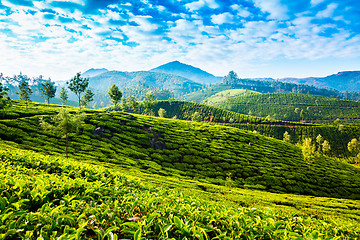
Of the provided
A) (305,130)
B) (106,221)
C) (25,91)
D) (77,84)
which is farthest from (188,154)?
(305,130)

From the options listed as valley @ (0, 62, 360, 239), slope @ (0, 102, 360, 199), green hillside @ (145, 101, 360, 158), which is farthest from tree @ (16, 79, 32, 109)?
green hillside @ (145, 101, 360, 158)

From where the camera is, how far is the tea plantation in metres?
3.37

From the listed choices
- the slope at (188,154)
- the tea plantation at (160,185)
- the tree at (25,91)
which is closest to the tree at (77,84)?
the tree at (25,91)

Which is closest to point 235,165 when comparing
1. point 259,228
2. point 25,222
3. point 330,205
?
point 330,205

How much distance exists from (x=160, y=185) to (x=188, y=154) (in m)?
26.3

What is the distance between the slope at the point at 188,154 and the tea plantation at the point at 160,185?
273mm

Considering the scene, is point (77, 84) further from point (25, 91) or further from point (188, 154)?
point (188, 154)

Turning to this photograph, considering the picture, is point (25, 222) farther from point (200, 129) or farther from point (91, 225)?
point (200, 129)

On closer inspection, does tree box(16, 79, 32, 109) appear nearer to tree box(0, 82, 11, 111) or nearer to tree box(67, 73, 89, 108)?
tree box(67, 73, 89, 108)

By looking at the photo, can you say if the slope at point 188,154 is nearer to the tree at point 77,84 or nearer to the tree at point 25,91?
the tree at point 25,91

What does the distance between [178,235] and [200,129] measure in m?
63.7

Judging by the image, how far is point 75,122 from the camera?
28.7 meters

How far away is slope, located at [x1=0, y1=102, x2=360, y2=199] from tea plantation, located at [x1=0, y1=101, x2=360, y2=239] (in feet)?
0.90

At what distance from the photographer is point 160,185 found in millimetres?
19109
